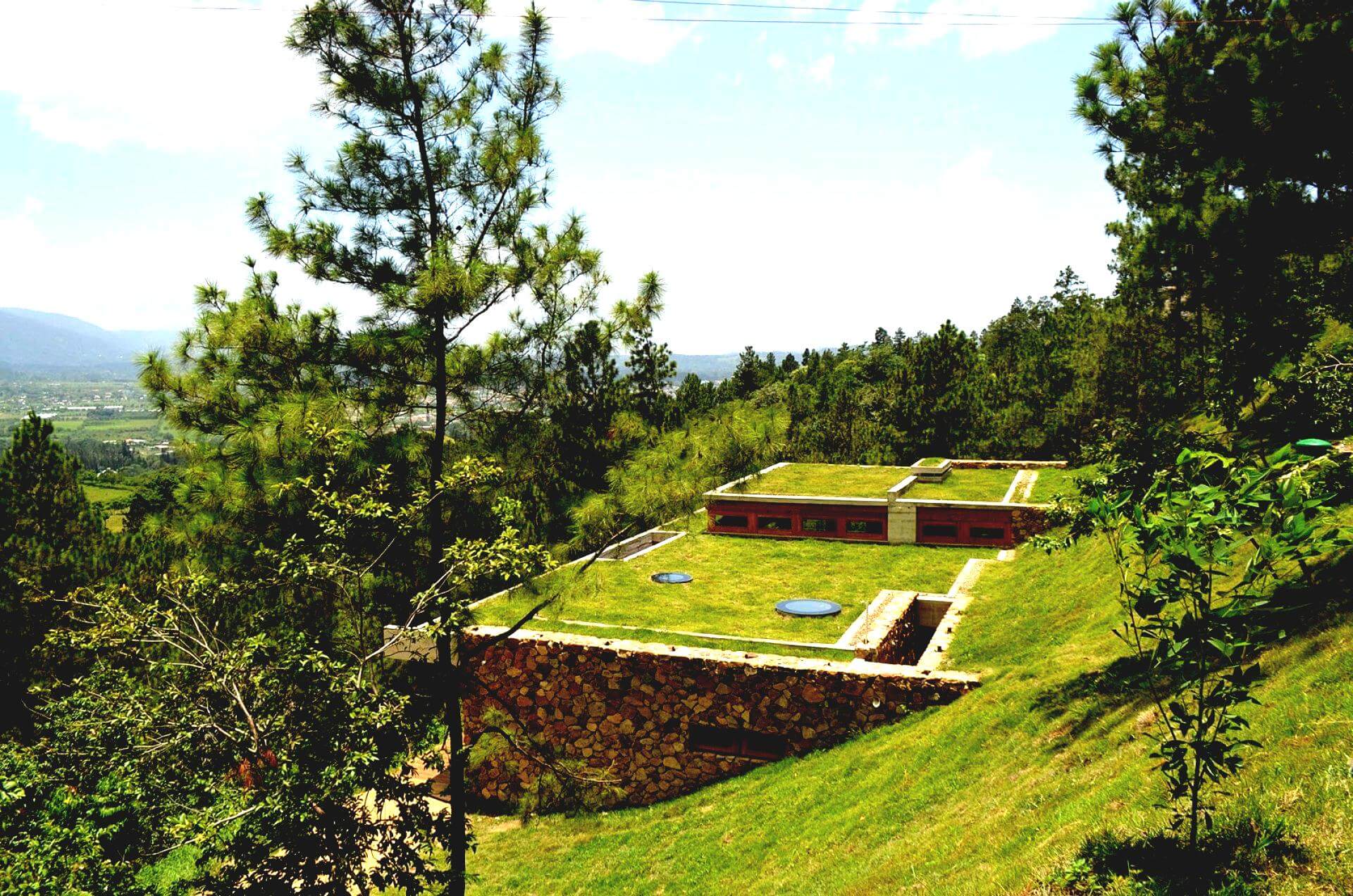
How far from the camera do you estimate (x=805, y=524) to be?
19.3 metres

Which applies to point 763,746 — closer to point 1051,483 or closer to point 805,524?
point 805,524

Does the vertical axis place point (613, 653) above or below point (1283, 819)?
below

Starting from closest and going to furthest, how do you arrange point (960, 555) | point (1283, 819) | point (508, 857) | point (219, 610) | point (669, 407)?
1. point (1283, 819)
2. point (219, 610)
3. point (669, 407)
4. point (508, 857)
5. point (960, 555)

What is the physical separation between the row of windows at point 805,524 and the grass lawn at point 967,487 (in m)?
1.32

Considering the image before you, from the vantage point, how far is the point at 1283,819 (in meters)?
3.47

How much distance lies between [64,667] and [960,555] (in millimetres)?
17560

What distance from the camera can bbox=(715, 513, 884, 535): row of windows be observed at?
62.2 feet

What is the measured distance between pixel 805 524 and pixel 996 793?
1311cm

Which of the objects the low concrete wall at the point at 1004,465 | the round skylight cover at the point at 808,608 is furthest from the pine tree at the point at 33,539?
the low concrete wall at the point at 1004,465

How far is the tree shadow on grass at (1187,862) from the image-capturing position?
3244mm

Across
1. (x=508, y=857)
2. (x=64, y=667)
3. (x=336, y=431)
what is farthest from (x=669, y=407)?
(x=64, y=667)

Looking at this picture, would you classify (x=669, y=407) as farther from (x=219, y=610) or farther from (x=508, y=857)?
(x=508, y=857)

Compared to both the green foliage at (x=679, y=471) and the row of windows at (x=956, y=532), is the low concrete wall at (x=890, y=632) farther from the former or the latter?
the green foliage at (x=679, y=471)

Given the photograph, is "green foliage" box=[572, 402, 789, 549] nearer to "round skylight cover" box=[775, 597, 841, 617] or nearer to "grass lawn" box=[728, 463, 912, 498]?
"round skylight cover" box=[775, 597, 841, 617]
